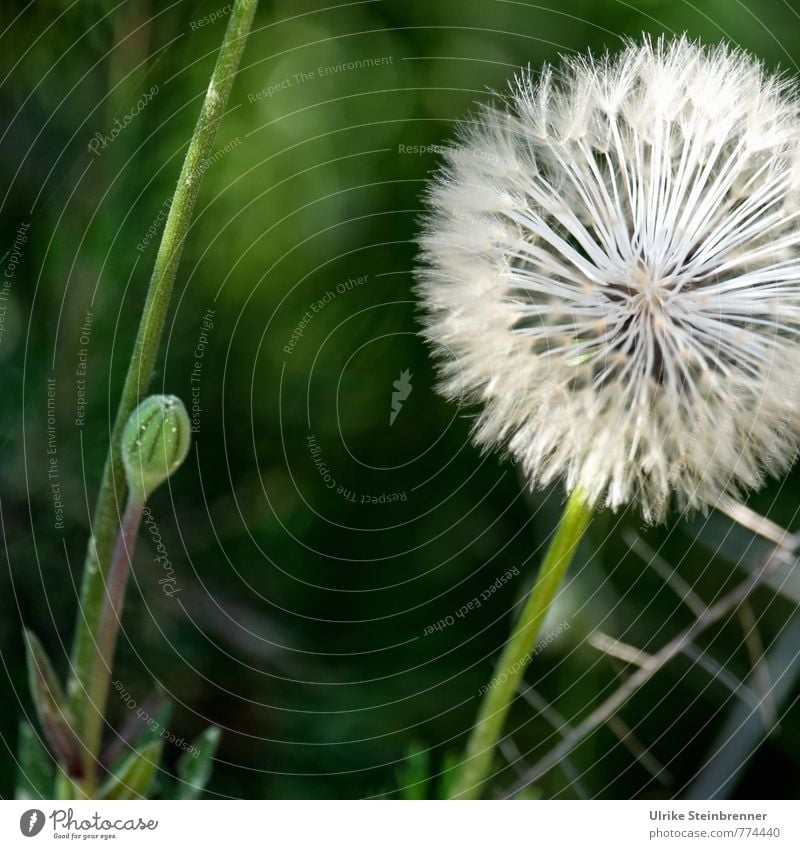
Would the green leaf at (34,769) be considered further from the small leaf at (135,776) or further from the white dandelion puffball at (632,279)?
the white dandelion puffball at (632,279)

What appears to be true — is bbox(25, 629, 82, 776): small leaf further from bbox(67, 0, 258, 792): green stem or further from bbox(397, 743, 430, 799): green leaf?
bbox(397, 743, 430, 799): green leaf

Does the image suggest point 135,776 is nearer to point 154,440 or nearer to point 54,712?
point 54,712

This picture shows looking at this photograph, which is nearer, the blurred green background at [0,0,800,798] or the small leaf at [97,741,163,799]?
the small leaf at [97,741,163,799]

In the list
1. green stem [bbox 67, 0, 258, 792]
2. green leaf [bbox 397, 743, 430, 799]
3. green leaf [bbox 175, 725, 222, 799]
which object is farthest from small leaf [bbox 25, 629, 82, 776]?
green leaf [bbox 397, 743, 430, 799]

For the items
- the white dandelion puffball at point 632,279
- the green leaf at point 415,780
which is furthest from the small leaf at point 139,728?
the white dandelion puffball at point 632,279
